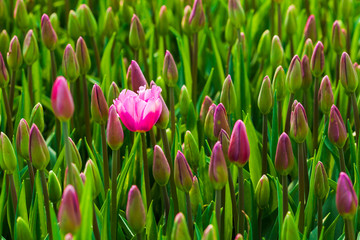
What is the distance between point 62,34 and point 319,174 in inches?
59.5

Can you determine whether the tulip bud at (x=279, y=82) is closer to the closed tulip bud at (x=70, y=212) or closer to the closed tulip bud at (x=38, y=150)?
the closed tulip bud at (x=38, y=150)

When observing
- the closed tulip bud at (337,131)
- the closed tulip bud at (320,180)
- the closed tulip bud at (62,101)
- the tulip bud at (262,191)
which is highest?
the closed tulip bud at (62,101)

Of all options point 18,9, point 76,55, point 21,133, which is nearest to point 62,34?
point 18,9

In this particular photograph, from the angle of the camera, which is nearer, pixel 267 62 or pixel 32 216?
pixel 32 216

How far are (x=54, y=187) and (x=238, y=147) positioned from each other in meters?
0.39

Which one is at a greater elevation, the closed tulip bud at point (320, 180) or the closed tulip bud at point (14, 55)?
the closed tulip bud at point (14, 55)

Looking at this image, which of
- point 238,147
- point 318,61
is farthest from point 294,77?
point 238,147

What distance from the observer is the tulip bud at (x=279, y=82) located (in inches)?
60.8

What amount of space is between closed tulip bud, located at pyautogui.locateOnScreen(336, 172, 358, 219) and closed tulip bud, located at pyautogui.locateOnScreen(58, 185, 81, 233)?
0.43 meters

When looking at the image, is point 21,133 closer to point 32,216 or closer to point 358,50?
point 32,216

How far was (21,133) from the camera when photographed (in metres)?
1.26

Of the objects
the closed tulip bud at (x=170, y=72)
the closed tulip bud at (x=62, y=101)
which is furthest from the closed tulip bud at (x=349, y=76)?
the closed tulip bud at (x=62, y=101)

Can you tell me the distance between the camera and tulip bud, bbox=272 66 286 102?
1.54m

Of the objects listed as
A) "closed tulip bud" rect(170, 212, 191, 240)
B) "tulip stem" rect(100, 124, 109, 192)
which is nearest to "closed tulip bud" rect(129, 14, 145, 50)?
"tulip stem" rect(100, 124, 109, 192)
